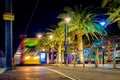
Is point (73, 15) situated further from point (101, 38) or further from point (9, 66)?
point (9, 66)

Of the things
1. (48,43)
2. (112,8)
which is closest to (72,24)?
(112,8)

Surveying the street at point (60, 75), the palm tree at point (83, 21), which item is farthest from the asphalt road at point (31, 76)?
the palm tree at point (83, 21)

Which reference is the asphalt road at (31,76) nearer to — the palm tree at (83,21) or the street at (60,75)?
the street at (60,75)

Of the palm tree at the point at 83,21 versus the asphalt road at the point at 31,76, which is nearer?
the asphalt road at the point at 31,76

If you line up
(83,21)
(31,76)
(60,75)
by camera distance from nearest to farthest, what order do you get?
1. (31,76)
2. (60,75)
3. (83,21)

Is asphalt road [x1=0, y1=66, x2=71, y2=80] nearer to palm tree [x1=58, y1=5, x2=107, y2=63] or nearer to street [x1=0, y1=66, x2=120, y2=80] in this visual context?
street [x1=0, y1=66, x2=120, y2=80]

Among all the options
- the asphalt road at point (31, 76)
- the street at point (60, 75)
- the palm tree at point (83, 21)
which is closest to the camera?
the asphalt road at point (31, 76)

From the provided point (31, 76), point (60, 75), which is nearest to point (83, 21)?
point (60, 75)

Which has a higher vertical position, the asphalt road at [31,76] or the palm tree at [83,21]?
the palm tree at [83,21]

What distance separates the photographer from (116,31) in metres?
55.7

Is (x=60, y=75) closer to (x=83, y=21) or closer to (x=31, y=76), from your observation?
(x=31, y=76)

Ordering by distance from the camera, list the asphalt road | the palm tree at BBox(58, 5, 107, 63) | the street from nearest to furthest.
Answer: the asphalt road, the street, the palm tree at BBox(58, 5, 107, 63)

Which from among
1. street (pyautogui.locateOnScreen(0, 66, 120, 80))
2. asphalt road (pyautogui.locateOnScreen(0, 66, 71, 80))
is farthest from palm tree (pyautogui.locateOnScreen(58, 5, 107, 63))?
asphalt road (pyautogui.locateOnScreen(0, 66, 71, 80))

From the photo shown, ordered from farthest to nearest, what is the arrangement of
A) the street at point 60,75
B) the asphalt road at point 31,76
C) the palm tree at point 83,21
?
the palm tree at point 83,21
the street at point 60,75
the asphalt road at point 31,76
